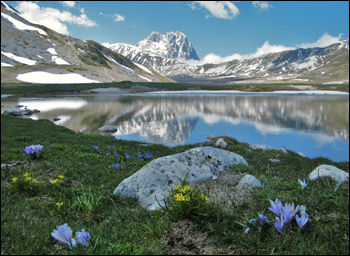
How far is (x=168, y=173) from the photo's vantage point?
21.1 ft

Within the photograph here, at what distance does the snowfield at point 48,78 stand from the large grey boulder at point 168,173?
197 m

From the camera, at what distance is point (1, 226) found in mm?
3590

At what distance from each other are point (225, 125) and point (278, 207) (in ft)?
116

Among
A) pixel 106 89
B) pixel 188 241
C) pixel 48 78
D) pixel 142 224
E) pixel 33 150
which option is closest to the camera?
pixel 188 241

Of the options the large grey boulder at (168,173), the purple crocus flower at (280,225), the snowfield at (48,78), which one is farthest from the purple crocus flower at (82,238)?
the snowfield at (48,78)

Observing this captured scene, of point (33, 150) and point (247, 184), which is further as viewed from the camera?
point (33, 150)

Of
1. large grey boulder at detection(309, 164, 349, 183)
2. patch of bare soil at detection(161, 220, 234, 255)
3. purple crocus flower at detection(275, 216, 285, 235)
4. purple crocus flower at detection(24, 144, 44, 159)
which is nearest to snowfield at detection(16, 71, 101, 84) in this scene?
purple crocus flower at detection(24, 144, 44, 159)

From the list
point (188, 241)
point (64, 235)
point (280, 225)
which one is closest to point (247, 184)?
point (280, 225)

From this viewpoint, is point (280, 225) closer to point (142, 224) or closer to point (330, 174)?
point (142, 224)

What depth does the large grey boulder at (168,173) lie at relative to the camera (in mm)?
5605

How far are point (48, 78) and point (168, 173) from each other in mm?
209893

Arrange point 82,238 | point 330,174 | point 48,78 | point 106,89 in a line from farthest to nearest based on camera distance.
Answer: point 48,78, point 106,89, point 330,174, point 82,238

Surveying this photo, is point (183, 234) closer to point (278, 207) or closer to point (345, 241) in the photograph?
point (278, 207)

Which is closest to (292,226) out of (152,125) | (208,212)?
(208,212)
